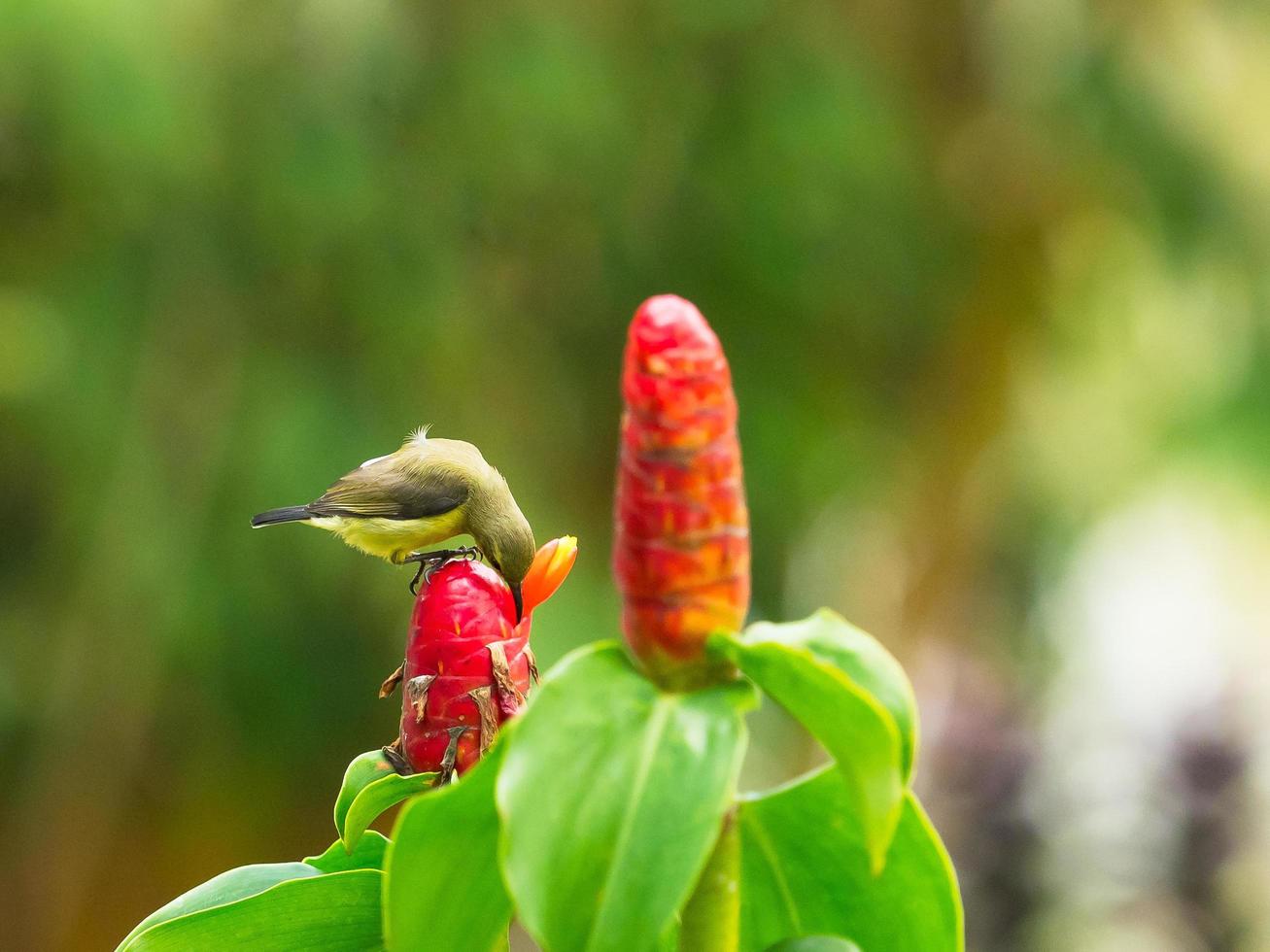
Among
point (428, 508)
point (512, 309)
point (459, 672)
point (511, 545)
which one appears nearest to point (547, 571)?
point (459, 672)

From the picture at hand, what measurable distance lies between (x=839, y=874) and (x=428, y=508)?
52 cm

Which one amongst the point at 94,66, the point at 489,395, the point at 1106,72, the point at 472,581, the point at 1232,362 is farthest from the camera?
the point at 1232,362

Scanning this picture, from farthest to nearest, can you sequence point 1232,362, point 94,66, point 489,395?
point 1232,362, point 489,395, point 94,66

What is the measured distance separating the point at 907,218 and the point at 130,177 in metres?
1.82

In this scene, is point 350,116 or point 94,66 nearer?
point 94,66

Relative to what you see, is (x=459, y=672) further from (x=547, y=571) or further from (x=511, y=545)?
(x=511, y=545)

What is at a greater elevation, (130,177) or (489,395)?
(130,177)

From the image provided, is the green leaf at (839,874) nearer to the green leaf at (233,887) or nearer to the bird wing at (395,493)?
the green leaf at (233,887)

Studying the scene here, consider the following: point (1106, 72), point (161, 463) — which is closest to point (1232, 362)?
point (1106, 72)

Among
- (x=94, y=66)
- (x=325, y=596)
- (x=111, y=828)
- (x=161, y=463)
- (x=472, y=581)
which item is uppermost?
(x=94, y=66)

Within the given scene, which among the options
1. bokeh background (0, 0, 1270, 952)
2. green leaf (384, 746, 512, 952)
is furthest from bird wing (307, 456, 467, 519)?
bokeh background (0, 0, 1270, 952)

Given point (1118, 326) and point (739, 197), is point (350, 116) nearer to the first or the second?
point (739, 197)

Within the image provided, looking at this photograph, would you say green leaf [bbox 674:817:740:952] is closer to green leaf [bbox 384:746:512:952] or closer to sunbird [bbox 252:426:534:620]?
green leaf [bbox 384:746:512:952]

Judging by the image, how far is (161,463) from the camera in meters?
2.81
